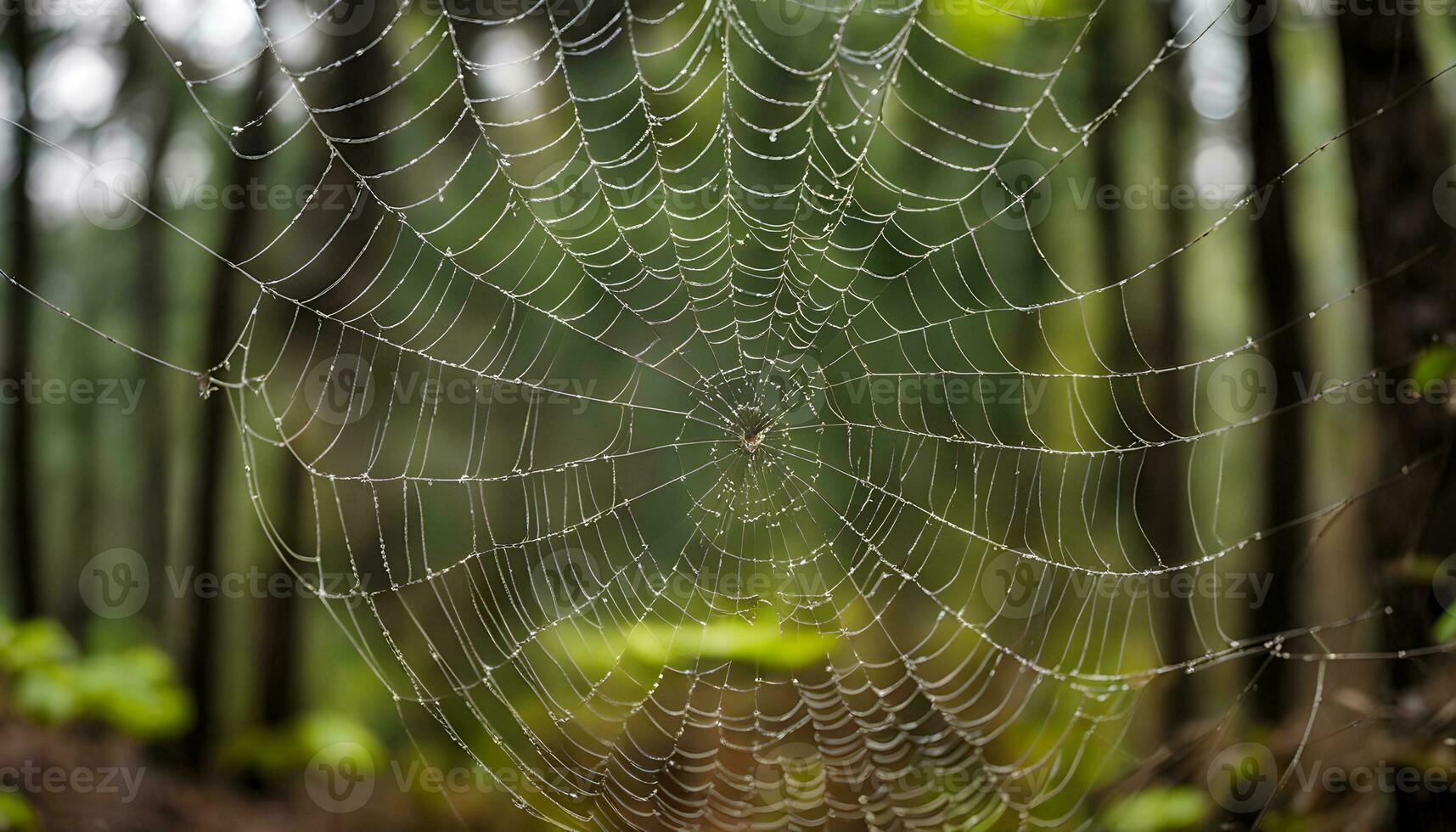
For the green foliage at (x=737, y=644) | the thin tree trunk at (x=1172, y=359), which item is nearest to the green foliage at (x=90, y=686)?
the green foliage at (x=737, y=644)

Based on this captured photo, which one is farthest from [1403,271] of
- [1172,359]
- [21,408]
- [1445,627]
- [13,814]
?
[21,408]

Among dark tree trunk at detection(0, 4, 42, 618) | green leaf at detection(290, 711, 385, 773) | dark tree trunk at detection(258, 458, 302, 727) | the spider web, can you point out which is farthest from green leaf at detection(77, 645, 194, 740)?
dark tree trunk at detection(0, 4, 42, 618)

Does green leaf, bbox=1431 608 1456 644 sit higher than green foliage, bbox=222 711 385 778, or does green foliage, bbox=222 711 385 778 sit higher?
green leaf, bbox=1431 608 1456 644

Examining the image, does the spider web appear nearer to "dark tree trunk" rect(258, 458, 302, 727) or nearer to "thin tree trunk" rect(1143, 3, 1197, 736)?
"thin tree trunk" rect(1143, 3, 1197, 736)

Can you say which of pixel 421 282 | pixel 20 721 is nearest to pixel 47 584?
pixel 20 721

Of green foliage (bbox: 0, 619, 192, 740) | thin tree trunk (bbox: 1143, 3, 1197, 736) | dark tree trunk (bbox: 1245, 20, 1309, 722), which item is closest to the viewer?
dark tree trunk (bbox: 1245, 20, 1309, 722)

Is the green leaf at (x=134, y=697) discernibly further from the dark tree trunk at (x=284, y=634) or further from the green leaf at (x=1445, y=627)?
the green leaf at (x=1445, y=627)

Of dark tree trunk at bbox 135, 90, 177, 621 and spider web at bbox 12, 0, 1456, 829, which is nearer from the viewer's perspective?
spider web at bbox 12, 0, 1456, 829
